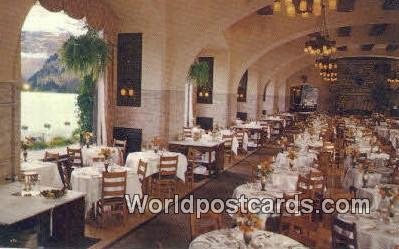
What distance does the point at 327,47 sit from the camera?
1009 centimetres

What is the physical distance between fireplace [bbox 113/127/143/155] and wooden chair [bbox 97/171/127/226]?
14.2 feet

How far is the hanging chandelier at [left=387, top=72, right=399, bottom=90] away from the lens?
26.4 m

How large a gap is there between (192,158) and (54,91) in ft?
12.0

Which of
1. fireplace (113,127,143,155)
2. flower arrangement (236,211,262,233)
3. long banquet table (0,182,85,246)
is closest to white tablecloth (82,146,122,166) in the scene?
fireplace (113,127,143,155)

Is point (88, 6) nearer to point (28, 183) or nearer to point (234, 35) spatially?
A: point (28, 183)

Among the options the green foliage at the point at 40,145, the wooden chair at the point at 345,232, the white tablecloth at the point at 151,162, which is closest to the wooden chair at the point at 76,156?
the white tablecloth at the point at 151,162

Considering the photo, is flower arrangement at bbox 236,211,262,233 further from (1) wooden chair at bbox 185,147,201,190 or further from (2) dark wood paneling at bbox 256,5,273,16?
(2) dark wood paneling at bbox 256,5,273,16

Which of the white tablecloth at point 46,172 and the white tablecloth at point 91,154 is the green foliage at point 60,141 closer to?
the white tablecloth at point 91,154

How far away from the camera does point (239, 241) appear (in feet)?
14.0

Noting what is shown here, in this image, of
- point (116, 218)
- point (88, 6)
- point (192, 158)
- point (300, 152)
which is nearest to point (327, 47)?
point (300, 152)

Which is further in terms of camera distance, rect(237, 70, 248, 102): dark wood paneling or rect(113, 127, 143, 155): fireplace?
rect(237, 70, 248, 102): dark wood paneling

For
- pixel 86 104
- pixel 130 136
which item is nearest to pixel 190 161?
pixel 130 136

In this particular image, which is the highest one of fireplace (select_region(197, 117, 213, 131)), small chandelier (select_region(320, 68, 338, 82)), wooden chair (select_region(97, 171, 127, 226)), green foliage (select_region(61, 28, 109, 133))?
small chandelier (select_region(320, 68, 338, 82))

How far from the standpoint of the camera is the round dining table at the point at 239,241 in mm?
4137
